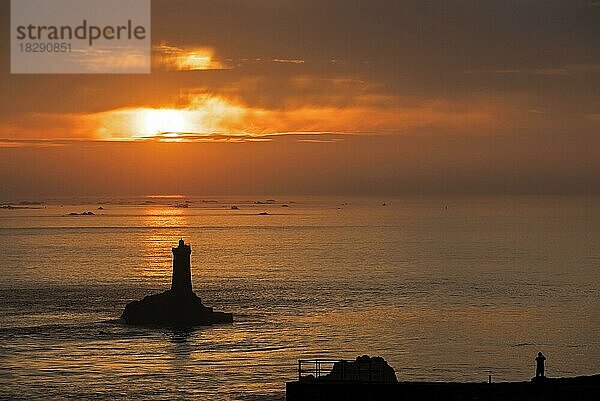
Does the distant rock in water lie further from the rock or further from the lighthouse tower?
the rock

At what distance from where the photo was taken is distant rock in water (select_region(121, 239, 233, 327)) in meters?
91.4

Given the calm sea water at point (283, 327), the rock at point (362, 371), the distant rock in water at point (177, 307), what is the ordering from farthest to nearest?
the distant rock in water at point (177, 307), the calm sea water at point (283, 327), the rock at point (362, 371)

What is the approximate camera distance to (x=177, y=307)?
9306cm

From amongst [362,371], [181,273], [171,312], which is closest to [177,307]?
[171,312]

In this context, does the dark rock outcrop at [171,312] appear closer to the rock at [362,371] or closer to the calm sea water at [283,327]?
the calm sea water at [283,327]

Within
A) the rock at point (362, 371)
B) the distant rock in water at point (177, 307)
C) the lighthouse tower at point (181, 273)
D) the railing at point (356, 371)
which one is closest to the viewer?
the railing at point (356, 371)

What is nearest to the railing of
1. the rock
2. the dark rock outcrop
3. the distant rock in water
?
the rock

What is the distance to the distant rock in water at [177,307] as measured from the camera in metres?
91.4

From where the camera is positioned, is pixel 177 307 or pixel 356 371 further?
pixel 177 307

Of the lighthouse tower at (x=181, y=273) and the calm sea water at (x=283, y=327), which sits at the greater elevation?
the lighthouse tower at (x=181, y=273)

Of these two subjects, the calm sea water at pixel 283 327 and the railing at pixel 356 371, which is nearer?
the railing at pixel 356 371

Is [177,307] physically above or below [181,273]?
below

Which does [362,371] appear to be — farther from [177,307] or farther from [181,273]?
[177,307]

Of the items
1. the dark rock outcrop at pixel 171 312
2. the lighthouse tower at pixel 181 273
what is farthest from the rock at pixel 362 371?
the dark rock outcrop at pixel 171 312
